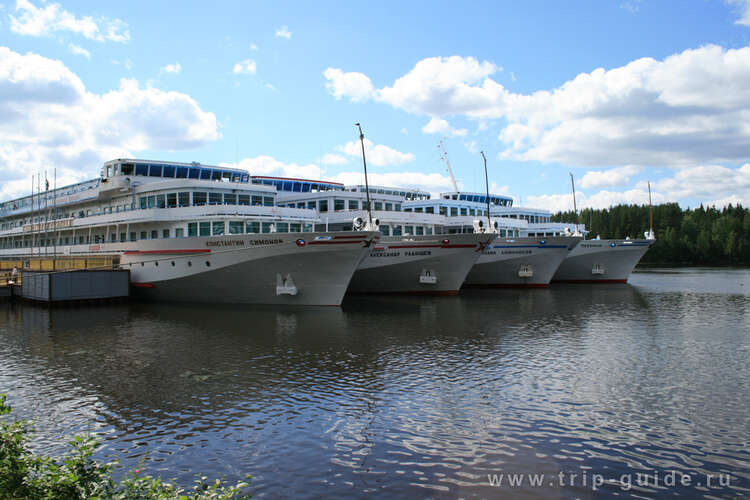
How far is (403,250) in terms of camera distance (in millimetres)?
35031

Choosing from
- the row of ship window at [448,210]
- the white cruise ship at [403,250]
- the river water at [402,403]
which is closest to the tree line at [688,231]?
the row of ship window at [448,210]

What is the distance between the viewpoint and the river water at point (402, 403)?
8.46 m

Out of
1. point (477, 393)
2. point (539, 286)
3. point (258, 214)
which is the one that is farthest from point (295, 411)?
point (539, 286)

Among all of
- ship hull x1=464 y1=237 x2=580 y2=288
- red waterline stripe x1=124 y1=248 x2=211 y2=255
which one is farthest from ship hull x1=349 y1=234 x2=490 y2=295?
red waterline stripe x1=124 y1=248 x2=211 y2=255

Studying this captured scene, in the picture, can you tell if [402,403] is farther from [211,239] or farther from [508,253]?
[508,253]

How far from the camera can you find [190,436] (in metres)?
9.97

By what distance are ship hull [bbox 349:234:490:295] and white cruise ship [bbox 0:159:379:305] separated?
5.45 meters

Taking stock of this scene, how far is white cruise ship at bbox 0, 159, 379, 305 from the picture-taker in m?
26.2

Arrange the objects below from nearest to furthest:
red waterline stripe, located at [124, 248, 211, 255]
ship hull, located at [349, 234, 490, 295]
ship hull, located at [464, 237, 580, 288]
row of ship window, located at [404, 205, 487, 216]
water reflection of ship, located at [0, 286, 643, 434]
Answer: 1. water reflection of ship, located at [0, 286, 643, 434]
2. red waterline stripe, located at [124, 248, 211, 255]
3. ship hull, located at [349, 234, 490, 295]
4. ship hull, located at [464, 237, 580, 288]
5. row of ship window, located at [404, 205, 487, 216]

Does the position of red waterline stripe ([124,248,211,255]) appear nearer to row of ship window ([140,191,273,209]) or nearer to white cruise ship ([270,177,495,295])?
row of ship window ([140,191,273,209])

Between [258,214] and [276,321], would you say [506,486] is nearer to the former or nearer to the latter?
[276,321]

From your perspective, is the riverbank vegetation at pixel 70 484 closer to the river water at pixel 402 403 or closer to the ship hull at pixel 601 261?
the river water at pixel 402 403

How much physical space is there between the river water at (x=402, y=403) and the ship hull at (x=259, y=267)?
4.22m

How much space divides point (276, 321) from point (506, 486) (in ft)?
55.8
